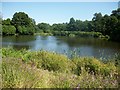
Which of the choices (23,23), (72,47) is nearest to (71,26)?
(23,23)

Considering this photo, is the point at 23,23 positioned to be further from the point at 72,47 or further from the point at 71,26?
the point at 72,47

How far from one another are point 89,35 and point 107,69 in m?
48.4

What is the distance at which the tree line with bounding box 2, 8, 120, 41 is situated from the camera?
146 feet

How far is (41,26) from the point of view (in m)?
66.9

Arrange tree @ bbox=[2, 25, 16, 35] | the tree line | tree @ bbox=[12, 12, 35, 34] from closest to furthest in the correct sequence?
the tree line, tree @ bbox=[2, 25, 16, 35], tree @ bbox=[12, 12, 35, 34]

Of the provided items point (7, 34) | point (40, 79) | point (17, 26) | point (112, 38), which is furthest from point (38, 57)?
point (17, 26)

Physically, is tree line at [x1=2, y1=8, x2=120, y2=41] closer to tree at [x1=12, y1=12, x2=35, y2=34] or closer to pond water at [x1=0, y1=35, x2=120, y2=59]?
tree at [x1=12, y1=12, x2=35, y2=34]

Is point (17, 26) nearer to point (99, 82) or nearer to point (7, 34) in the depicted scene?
point (7, 34)

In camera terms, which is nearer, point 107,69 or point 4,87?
point 4,87

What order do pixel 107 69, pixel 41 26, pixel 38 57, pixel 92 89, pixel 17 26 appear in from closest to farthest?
pixel 92 89, pixel 107 69, pixel 38 57, pixel 17 26, pixel 41 26

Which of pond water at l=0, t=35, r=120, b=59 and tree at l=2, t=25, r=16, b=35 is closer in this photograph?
pond water at l=0, t=35, r=120, b=59

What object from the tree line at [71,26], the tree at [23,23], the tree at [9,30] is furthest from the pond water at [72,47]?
the tree at [23,23]

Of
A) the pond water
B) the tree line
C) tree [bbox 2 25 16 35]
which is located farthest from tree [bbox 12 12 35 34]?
the pond water

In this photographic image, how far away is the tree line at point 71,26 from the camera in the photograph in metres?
44.5
